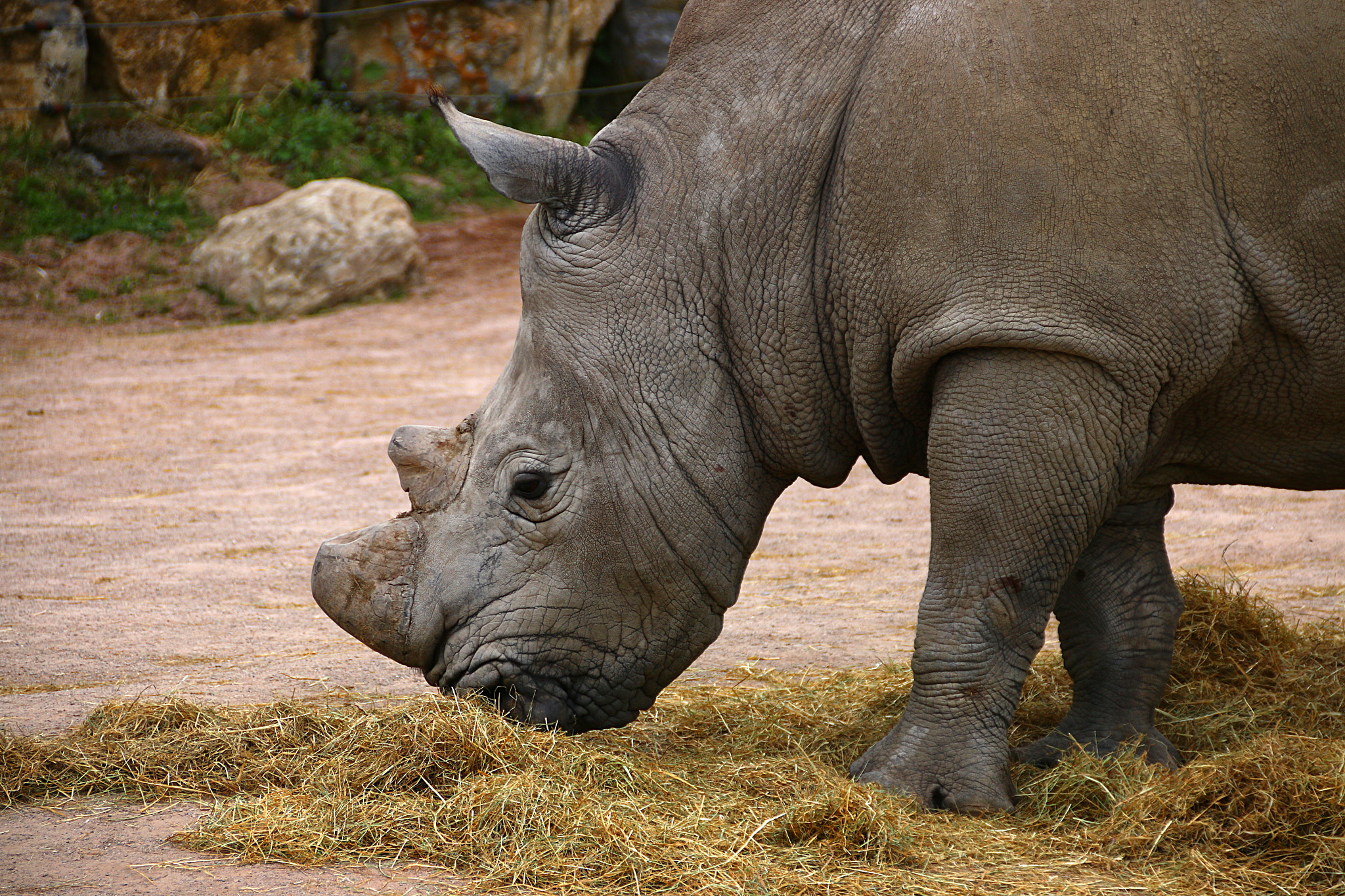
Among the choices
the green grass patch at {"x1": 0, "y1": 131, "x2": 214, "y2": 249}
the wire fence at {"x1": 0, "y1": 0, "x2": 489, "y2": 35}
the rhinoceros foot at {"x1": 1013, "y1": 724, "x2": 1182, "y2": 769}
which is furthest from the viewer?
the wire fence at {"x1": 0, "y1": 0, "x2": 489, "y2": 35}

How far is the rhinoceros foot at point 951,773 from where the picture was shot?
11.8ft

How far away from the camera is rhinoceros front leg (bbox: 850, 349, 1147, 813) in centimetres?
344

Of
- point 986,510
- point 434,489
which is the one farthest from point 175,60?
point 986,510

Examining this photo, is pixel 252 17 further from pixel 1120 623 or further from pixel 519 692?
pixel 1120 623

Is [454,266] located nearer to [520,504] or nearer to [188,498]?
[188,498]

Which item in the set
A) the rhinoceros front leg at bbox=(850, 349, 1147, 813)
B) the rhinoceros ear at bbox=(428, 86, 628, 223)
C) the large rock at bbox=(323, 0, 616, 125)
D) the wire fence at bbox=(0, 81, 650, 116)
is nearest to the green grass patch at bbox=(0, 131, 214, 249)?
the wire fence at bbox=(0, 81, 650, 116)

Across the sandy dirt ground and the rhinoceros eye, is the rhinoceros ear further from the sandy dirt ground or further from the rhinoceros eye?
the sandy dirt ground

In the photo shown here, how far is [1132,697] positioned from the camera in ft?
13.7

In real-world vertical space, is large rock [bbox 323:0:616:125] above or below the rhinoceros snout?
above

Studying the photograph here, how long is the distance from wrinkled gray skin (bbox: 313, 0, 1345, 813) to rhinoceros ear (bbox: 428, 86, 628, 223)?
0.03 feet

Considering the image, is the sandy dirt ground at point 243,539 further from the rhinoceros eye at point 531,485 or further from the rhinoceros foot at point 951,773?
the rhinoceros foot at point 951,773

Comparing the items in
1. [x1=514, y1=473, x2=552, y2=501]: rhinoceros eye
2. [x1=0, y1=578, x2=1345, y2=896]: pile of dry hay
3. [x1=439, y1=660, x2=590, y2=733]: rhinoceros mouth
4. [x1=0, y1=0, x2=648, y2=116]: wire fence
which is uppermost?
[x1=0, y1=0, x2=648, y2=116]: wire fence

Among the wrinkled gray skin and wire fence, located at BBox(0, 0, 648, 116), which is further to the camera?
wire fence, located at BBox(0, 0, 648, 116)

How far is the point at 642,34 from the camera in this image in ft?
60.4
